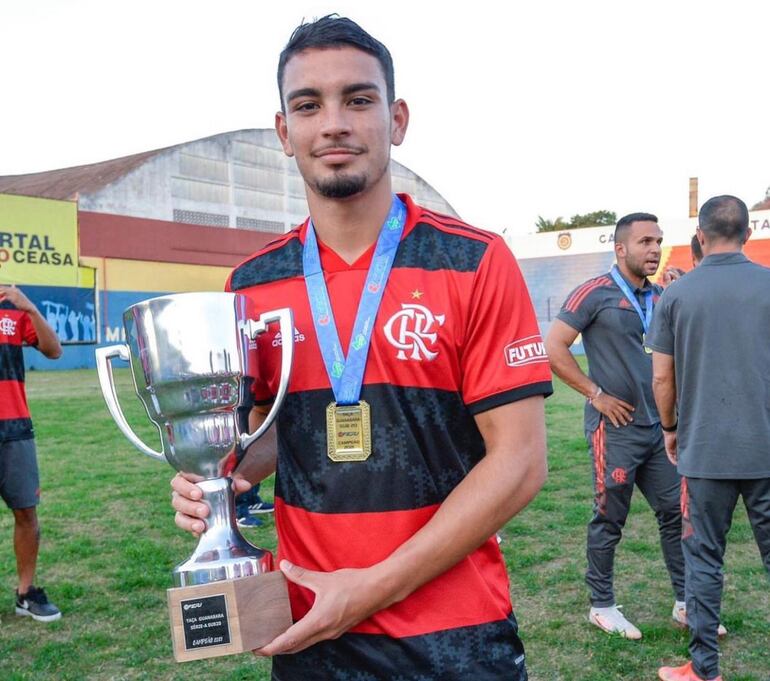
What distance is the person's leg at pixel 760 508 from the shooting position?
3576mm

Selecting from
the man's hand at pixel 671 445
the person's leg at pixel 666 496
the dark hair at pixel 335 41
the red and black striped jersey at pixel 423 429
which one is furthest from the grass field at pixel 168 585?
the dark hair at pixel 335 41

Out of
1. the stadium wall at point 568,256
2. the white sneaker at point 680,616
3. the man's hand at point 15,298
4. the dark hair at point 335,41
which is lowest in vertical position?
the white sneaker at point 680,616

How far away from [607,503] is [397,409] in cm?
317

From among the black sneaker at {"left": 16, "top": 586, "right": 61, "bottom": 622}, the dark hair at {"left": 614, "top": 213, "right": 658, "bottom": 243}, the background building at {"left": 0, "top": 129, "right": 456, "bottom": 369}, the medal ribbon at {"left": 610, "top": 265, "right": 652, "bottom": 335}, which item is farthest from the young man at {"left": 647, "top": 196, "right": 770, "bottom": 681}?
the background building at {"left": 0, "top": 129, "right": 456, "bottom": 369}

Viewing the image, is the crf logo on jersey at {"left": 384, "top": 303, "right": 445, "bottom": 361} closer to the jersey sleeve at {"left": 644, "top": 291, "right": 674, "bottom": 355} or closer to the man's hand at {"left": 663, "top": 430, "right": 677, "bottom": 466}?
the jersey sleeve at {"left": 644, "top": 291, "right": 674, "bottom": 355}

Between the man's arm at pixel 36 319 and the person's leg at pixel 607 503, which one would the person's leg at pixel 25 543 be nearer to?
the man's arm at pixel 36 319

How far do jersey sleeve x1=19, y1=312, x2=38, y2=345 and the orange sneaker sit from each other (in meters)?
4.03

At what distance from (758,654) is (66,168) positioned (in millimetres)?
45596

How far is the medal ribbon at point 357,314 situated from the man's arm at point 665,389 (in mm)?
2444

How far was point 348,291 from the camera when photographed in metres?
1.79

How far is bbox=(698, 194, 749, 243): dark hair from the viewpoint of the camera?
3.69m

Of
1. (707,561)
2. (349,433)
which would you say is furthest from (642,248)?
(349,433)

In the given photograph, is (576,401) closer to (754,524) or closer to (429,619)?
(754,524)

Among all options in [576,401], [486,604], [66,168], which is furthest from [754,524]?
[66,168]
